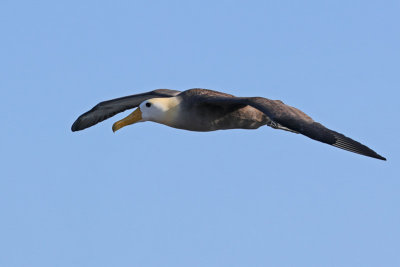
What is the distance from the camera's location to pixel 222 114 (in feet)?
45.3

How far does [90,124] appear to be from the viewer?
17.0 metres

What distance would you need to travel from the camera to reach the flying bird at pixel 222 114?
475 inches

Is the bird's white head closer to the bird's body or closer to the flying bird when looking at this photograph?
the flying bird

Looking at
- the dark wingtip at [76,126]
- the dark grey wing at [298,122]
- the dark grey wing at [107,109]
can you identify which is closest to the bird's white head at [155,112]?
the dark grey wing at [298,122]

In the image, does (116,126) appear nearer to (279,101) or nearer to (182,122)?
(182,122)

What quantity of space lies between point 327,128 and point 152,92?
512 centimetres

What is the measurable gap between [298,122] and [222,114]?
6.68 ft

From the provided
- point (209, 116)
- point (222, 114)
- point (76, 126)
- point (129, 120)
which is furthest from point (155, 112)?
point (76, 126)

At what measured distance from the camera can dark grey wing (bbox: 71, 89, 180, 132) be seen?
53.5 ft

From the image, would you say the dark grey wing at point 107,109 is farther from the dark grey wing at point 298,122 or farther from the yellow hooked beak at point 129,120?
the dark grey wing at point 298,122

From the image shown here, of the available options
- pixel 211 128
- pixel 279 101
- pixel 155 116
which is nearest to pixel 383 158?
pixel 279 101

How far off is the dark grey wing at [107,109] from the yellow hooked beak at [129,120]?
134cm

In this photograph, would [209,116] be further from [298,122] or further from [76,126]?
[76,126]

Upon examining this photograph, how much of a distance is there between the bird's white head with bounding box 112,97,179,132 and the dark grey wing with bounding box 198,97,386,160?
92 cm
